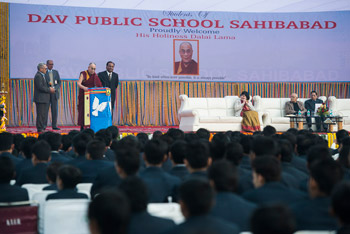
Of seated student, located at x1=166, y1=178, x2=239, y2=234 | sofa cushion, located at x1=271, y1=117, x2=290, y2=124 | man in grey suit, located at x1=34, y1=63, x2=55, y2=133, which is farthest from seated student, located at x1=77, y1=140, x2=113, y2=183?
sofa cushion, located at x1=271, y1=117, x2=290, y2=124

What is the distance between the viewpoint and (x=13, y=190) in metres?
2.52

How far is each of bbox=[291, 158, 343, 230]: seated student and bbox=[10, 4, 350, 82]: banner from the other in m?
8.94

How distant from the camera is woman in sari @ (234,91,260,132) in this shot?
8.71 metres

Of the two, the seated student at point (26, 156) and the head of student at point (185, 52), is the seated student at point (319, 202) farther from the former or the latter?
the head of student at point (185, 52)

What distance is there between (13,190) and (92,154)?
900 mm

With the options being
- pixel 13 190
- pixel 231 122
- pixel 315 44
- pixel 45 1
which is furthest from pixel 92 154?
pixel 315 44

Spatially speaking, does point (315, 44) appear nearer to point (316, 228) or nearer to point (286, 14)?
point (286, 14)

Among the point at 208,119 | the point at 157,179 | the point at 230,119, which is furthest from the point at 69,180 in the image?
the point at 230,119

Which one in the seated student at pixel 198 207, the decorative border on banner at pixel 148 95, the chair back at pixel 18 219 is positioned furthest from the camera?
the decorative border on banner at pixel 148 95

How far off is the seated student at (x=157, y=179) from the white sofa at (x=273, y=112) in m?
6.38

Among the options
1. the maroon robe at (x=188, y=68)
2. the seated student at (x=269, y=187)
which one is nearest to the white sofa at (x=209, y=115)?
the maroon robe at (x=188, y=68)

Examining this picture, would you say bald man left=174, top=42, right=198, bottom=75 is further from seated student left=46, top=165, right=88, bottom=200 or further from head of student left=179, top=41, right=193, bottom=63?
seated student left=46, top=165, right=88, bottom=200

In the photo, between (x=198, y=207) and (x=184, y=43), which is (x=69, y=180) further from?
(x=184, y=43)

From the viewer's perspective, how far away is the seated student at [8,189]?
2492 mm
